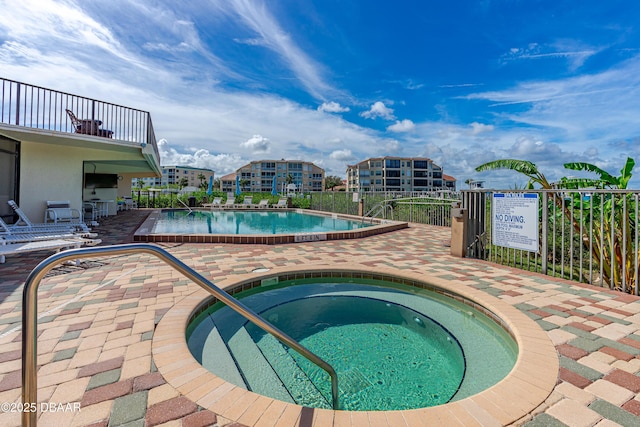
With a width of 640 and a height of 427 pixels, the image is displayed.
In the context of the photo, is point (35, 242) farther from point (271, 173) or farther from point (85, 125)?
point (271, 173)

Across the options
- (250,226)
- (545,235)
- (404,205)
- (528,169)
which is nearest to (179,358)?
(545,235)

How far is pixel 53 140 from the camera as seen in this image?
868 cm

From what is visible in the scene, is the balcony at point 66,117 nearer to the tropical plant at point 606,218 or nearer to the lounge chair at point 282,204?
the tropical plant at point 606,218

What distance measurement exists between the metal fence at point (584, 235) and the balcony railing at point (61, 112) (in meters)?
10.8

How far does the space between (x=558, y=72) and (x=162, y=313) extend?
27.7 metres

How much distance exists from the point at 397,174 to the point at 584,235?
73806 millimetres

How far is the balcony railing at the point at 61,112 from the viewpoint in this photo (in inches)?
299

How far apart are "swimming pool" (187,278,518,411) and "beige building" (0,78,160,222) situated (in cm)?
848

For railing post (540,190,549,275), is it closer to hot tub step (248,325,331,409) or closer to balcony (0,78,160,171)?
hot tub step (248,325,331,409)

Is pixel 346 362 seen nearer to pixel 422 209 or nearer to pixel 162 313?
pixel 162 313

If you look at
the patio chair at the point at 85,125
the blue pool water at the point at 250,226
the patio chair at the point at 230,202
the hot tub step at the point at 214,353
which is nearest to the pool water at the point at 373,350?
the hot tub step at the point at 214,353

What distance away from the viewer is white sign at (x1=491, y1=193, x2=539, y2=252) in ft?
16.5

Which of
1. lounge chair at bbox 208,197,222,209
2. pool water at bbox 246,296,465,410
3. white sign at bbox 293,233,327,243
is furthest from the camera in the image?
lounge chair at bbox 208,197,222,209

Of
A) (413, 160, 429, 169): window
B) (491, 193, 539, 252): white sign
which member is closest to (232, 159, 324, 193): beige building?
(413, 160, 429, 169): window
